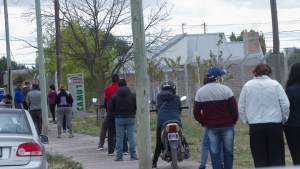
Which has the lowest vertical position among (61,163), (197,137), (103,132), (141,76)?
(61,163)

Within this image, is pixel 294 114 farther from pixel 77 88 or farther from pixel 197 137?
pixel 77 88

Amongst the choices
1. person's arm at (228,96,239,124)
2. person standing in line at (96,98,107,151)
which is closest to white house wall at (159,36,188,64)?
person standing in line at (96,98,107,151)

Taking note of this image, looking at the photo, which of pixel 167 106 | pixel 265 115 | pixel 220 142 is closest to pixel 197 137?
pixel 167 106

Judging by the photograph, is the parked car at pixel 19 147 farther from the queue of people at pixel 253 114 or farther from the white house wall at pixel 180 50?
the white house wall at pixel 180 50

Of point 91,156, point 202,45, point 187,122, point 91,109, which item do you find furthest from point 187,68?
point 202,45

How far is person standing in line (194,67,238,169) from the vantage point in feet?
37.1

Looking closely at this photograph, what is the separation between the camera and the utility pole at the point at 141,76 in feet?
37.4

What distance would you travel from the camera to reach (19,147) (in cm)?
1088

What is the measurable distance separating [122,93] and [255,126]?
5.09m

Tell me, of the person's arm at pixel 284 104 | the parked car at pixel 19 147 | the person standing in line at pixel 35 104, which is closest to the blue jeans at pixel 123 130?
the parked car at pixel 19 147

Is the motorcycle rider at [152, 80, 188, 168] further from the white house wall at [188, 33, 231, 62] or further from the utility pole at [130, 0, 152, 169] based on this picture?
the white house wall at [188, 33, 231, 62]

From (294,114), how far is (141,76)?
7.76ft

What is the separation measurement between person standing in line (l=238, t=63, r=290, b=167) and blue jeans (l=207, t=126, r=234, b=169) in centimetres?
68

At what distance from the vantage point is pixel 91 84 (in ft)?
141
